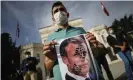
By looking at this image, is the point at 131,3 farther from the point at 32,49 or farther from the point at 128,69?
the point at 32,49

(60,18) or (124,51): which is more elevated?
(60,18)

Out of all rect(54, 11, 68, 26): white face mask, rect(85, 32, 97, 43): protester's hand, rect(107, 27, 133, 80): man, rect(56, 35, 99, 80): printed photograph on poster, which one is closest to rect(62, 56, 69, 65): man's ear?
rect(56, 35, 99, 80): printed photograph on poster

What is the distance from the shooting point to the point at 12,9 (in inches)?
99.0

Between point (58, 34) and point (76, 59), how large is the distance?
187mm

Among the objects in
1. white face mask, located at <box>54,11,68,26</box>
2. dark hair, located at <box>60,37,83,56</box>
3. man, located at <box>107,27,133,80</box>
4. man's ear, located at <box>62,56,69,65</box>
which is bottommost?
man, located at <box>107,27,133,80</box>

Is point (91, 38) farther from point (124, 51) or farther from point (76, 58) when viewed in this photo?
point (124, 51)

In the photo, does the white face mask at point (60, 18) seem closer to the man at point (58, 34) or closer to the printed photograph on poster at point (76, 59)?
the man at point (58, 34)

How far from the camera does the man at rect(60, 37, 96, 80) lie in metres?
0.92

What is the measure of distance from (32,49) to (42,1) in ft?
5.21

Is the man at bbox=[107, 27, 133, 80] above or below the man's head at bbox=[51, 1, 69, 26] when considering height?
below


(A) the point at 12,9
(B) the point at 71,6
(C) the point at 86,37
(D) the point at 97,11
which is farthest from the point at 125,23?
(C) the point at 86,37

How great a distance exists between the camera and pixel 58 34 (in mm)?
1058

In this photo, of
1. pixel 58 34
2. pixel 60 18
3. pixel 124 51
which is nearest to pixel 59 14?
pixel 60 18

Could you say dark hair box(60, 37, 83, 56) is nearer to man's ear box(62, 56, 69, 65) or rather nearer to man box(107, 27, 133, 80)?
man's ear box(62, 56, 69, 65)
